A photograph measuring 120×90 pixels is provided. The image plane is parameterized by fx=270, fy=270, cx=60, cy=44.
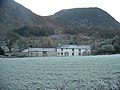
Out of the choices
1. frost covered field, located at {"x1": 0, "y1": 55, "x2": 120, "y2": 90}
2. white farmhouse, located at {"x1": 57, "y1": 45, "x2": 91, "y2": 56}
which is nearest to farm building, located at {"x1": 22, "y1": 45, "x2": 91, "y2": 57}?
white farmhouse, located at {"x1": 57, "y1": 45, "x2": 91, "y2": 56}

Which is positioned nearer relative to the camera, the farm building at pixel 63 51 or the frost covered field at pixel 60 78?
the frost covered field at pixel 60 78

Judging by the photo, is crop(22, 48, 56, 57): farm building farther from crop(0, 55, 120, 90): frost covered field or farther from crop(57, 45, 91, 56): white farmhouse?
crop(0, 55, 120, 90): frost covered field

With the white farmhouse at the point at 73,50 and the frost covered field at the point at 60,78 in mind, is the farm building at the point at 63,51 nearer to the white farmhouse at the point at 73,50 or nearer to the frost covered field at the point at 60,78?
the white farmhouse at the point at 73,50

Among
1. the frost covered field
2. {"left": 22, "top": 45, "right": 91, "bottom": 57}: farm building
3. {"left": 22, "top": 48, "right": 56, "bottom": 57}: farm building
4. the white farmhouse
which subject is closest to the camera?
the frost covered field

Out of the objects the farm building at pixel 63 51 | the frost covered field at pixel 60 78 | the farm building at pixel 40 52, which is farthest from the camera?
the farm building at pixel 63 51

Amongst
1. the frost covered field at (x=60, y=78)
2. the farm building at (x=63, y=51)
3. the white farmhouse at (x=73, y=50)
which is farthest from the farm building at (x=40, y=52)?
the frost covered field at (x=60, y=78)

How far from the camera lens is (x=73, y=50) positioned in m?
96.6

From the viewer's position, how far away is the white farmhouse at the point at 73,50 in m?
95.7

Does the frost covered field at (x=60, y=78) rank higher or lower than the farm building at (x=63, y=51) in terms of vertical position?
lower

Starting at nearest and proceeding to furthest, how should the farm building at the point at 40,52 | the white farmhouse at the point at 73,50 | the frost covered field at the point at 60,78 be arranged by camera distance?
the frost covered field at the point at 60,78, the farm building at the point at 40,52, the white farmhouse at the point at 73,50

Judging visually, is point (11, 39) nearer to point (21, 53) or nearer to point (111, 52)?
point (21, 53)

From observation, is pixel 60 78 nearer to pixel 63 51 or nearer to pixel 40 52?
pixel 63 51

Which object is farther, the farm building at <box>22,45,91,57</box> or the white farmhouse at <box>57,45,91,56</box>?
the white farmhouse at <box>57,45,91,56</box>

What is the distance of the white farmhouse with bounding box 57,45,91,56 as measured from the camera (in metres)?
95.7
